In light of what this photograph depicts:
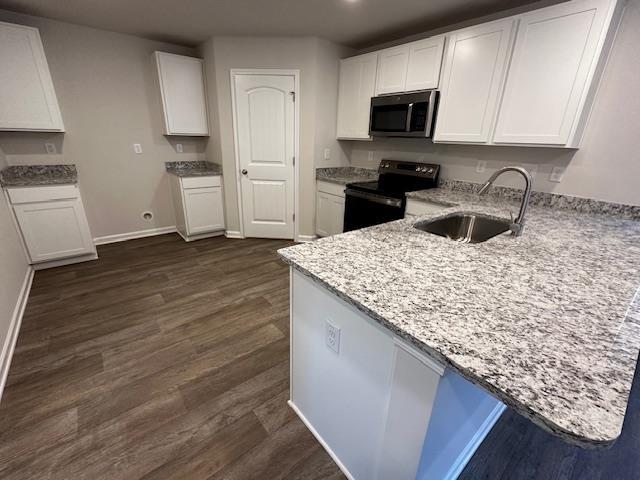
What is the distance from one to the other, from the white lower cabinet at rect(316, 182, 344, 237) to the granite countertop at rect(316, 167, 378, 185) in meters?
0.07

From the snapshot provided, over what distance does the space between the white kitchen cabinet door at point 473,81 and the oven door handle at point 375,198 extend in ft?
2.35

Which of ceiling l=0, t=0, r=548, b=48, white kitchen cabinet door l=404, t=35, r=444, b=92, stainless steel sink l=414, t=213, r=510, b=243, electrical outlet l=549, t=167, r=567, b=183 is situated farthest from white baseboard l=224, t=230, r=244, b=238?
electrical outlet l=549, t=167, r=567, b=183

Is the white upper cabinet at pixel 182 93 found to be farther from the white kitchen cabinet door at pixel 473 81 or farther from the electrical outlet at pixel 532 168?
the electrical outlet at pixel 532 168

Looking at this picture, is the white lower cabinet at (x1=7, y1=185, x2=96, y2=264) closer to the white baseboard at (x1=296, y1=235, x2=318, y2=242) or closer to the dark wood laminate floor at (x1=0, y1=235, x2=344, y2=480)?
the dark wood laminate floor at (x1=0, y1=235, x2=344, y2=480)

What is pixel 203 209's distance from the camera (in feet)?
12.3

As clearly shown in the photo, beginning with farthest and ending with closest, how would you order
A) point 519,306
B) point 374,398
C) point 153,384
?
point 153,384, point 374,398, point 519,306

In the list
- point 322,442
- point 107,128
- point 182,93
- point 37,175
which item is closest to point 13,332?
point 37,175

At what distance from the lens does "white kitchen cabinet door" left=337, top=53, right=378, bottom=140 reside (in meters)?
3.14

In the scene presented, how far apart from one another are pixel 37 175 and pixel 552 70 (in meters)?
4.77

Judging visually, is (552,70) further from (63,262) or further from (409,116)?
(63,262)

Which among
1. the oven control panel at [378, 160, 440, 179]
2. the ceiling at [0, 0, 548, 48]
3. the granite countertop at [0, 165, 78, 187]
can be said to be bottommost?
the granite countertop at [0, 165, 78, 187]

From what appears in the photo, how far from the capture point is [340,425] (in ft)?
4.03

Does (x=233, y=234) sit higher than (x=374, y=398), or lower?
lower

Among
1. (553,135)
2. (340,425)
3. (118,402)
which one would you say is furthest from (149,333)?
(553,135)
